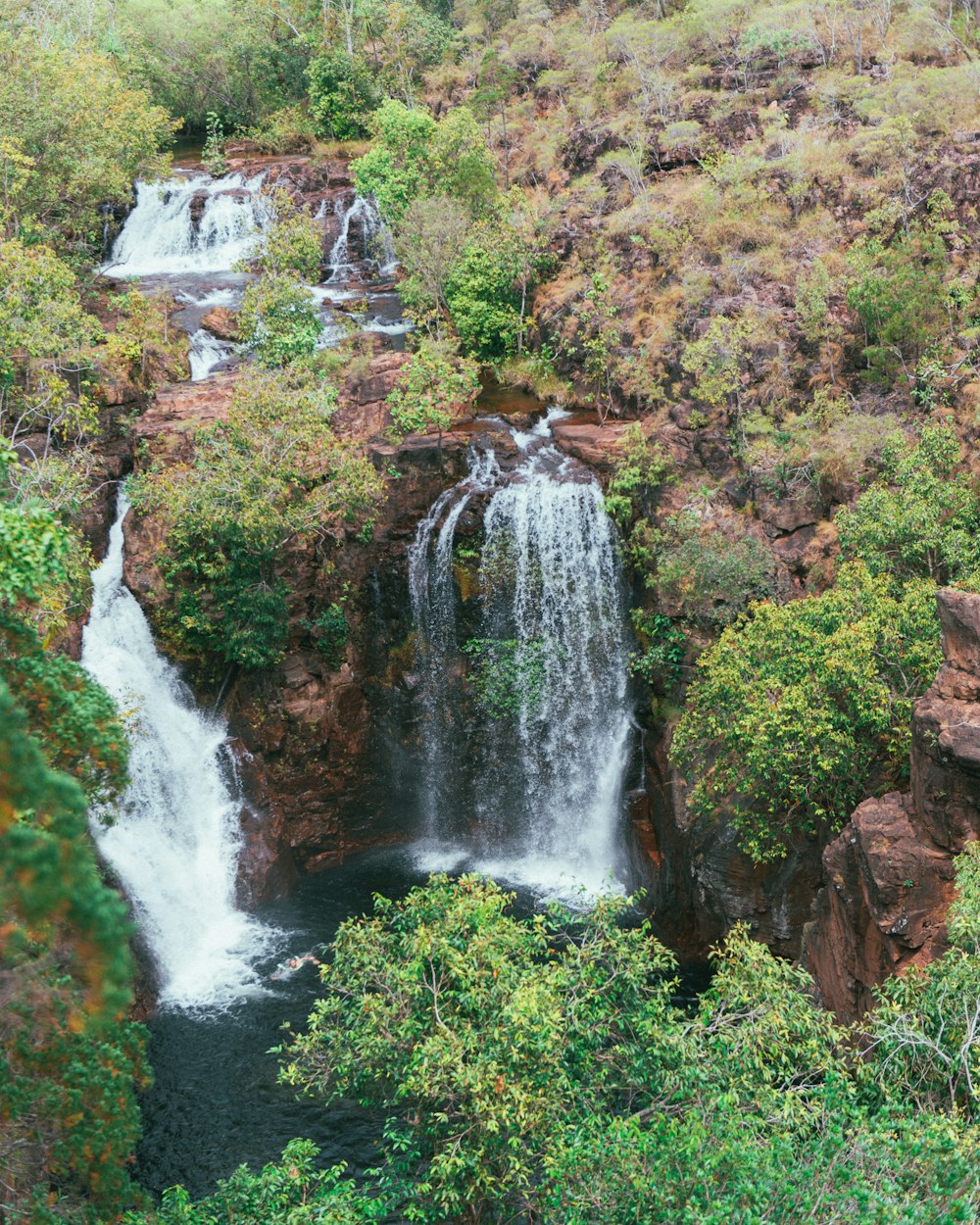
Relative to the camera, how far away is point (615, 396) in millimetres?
29156

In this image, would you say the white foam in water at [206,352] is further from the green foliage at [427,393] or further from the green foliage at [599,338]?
the green foliage at [599,338]

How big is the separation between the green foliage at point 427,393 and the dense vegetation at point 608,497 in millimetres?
150

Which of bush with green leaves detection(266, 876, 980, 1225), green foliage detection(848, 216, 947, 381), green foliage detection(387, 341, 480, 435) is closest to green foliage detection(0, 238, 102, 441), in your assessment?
green foliage detection(387, 341, 480, 435)

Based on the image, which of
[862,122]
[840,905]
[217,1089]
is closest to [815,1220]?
[840,905]

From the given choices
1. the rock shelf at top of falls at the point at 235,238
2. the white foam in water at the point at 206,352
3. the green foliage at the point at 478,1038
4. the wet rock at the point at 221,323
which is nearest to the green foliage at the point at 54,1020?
the green foliage at the point at 478,1038

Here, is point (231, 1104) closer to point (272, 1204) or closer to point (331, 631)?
point (272, 1204)

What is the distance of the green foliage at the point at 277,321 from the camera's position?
2859cm

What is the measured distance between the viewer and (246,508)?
2255 centimetres

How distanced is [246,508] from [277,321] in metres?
9.03

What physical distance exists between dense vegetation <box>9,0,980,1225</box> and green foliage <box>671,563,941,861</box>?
0.08 m

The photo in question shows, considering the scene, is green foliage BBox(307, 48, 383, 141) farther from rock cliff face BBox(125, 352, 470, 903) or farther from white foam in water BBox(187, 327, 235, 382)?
rock cliff face BBox(125, 352, 470, 903)

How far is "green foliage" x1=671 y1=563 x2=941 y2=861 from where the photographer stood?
16.8 metres

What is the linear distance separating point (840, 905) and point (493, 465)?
14512 mm

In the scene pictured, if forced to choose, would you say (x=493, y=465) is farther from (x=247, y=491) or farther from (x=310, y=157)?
(x=310, y=157)
